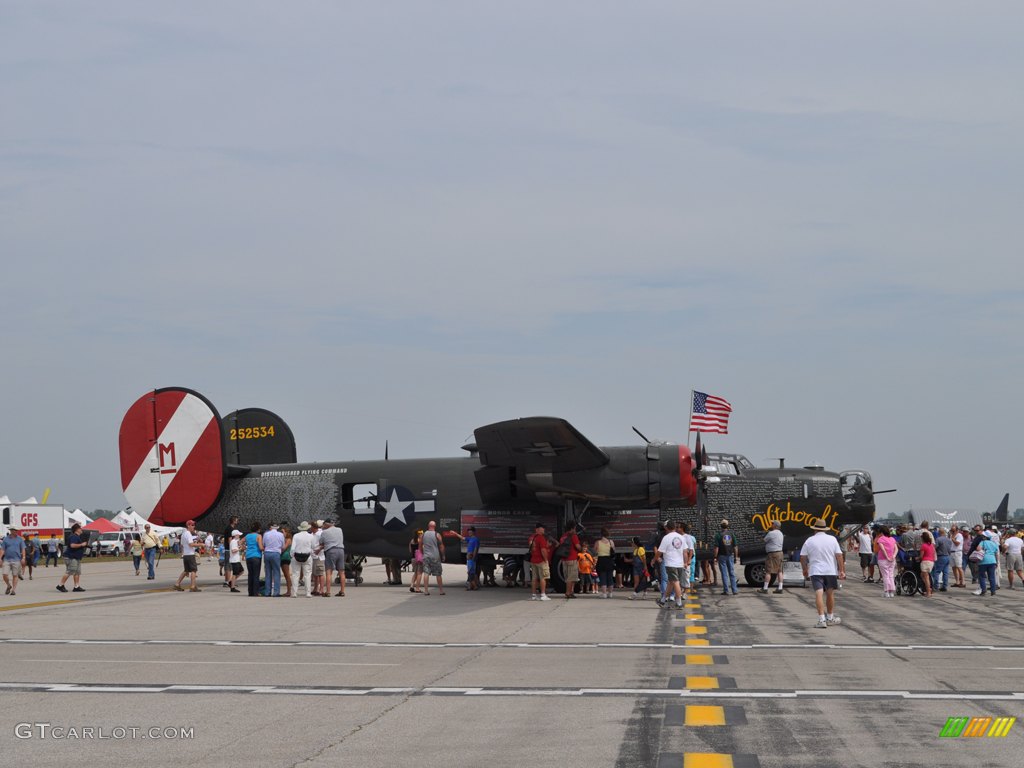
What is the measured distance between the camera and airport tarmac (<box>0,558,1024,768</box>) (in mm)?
7230

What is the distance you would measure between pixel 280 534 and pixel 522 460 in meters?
5.75

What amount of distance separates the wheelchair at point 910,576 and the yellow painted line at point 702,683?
49.3 feet

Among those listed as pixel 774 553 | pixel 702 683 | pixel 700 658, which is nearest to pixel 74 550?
pixel 774 553

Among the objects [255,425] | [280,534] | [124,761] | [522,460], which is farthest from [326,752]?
[255,425]

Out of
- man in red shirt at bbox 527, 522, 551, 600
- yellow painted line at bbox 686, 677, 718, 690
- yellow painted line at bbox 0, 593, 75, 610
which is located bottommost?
yellow painted line at bbox 0, 593, 75, 610

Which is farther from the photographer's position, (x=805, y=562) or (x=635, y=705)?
(x=805, y=562)

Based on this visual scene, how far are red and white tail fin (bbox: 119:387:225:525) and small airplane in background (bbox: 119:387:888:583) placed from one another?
0.10 ft

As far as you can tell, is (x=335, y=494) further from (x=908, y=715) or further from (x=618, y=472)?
(x=908, y=715)

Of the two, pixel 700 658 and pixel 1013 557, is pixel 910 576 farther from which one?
pixel 700 658

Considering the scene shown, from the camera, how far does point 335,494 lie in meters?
25.9
